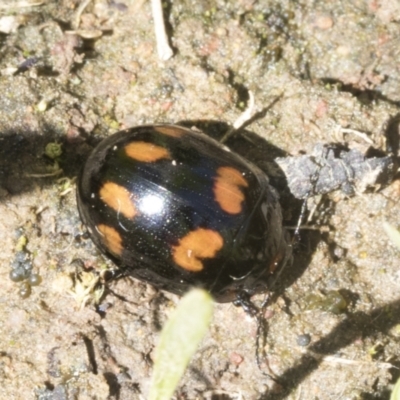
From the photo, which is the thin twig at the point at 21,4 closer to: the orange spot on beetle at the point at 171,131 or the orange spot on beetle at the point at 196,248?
the orange spot on beetle at the point at 171,131

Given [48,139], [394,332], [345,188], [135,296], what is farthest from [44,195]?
[394,332]

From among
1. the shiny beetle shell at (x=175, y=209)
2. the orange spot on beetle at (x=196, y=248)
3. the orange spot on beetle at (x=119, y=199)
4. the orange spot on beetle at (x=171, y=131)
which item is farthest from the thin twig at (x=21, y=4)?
the orange spot on beetle at (x=196, y=248)

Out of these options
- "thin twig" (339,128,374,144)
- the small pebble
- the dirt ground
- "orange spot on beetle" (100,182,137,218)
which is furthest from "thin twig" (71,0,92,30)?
the small pebble

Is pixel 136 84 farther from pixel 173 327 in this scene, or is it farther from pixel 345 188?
pixel 173 327

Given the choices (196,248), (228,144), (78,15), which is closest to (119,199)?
(196,248)

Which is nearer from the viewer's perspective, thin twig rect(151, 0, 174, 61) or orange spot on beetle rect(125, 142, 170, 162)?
orange spot on beetle rect(125, 142, 170, 162)

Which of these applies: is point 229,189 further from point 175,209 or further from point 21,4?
point 21,4

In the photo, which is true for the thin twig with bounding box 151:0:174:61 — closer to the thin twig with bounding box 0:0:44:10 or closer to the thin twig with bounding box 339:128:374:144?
the thin twig with bounding box 0:0:44:10

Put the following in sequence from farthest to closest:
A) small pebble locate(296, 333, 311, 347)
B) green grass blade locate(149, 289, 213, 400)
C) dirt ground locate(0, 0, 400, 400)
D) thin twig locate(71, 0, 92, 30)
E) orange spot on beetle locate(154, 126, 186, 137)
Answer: thin twig locate(71, 0, 92, 30) → small pebble locate(296, 333, 311, 347) → dirt ground locate(0, 0, 400, 400) → orange spot on beetle locate(154, 126, 186, 137) → green grass blade locate(149, 289, 213, 400)
